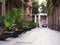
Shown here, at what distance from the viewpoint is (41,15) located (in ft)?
510

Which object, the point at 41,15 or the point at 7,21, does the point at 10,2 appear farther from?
the point at 41,15

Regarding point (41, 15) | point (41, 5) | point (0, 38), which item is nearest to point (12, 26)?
point (0, 38)

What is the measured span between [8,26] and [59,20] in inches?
1080

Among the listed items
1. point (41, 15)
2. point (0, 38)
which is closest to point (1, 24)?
point (0, 38)

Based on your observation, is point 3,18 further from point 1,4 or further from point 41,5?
point 41,5

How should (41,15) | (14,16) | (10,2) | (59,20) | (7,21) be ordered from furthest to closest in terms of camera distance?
(41,15)
(59,20)
(10,2)
(14,16)
(7,21)

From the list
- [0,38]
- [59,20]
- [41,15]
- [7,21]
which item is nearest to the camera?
[0,38]

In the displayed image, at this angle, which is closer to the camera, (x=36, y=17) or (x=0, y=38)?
(x=0, y=38)

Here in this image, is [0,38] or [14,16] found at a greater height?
[14,16]

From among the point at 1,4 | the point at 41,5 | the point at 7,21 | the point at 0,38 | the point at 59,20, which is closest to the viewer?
the point at 0,38

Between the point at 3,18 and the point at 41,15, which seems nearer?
the point at 3,18

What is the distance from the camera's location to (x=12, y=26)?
89.2 ft

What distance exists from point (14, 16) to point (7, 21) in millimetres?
1953

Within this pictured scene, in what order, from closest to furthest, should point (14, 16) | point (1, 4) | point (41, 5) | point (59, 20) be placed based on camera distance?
point (14, 16)
point (1, 4)
point (59, 20)
point (41, 5)
